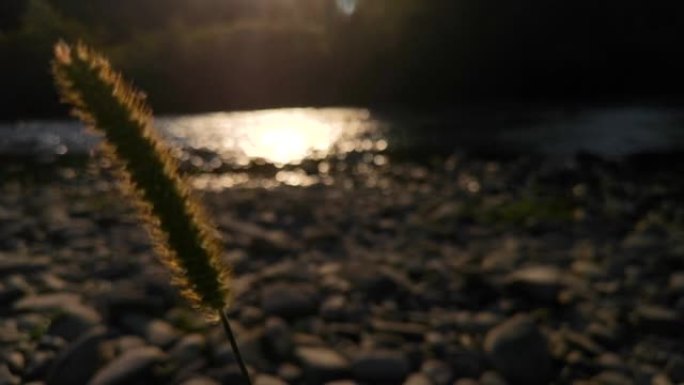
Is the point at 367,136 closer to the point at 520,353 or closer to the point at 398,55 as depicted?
the point at 520,353

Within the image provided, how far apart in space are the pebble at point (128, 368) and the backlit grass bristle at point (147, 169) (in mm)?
3074

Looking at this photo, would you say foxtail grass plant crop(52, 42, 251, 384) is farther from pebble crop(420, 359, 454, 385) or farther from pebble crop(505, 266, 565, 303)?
pebble crop(505, 266, 565, 303)

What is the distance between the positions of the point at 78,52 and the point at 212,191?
11.3m

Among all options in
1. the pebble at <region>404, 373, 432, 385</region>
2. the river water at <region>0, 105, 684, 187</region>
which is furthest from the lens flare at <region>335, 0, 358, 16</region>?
the pebble at <region>404, 373, 432, 385</region>

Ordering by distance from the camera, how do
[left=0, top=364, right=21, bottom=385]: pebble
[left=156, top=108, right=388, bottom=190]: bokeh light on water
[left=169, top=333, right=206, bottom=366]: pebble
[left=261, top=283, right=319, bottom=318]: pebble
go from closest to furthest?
[left=0, top=364, right=21, bottom=385]: pebble → [left=169, top=333, right=206, bottom=366]: pebble → [left=261, top=283, right=319, bottom=318]: pebble → [left=156, top=108, right=388, bottom=190]: bokeh light on water

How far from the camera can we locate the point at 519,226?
985cm

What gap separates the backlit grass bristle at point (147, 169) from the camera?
2.13 meters

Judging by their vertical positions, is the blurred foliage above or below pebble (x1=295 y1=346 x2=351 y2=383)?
above

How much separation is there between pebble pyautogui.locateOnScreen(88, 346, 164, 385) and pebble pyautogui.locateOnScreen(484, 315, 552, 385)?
2328 mm

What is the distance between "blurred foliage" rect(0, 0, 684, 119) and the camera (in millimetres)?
39531

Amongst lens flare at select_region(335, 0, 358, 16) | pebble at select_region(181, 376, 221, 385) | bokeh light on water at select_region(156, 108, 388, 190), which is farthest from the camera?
lens flare at select_region(335, 0, 358, 16)

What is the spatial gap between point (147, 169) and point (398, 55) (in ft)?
130

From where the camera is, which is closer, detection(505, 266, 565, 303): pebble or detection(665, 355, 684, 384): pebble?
detection(665, 355, 684, 384): pebble

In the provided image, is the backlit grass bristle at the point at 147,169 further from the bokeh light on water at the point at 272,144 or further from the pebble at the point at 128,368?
the bokeh light on water at the point at 272,144
